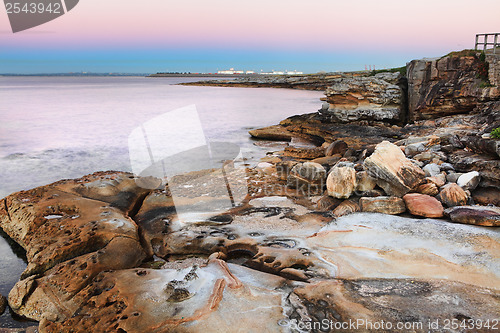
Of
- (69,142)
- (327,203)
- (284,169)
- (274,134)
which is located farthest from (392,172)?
(69,142)

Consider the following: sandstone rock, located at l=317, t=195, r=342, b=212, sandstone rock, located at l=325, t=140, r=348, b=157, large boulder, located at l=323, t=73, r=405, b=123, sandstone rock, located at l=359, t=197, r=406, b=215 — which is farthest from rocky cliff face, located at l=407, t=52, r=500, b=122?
sandstone rock, located at l=317, t=195, r=342, b=212

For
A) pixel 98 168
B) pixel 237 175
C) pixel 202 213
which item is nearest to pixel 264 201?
pixel 202 213

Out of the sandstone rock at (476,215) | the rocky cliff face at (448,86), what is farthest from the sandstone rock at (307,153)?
the rocky cliff face at (448,86)

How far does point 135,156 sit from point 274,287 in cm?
1033

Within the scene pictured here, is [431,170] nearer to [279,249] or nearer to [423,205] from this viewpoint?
[423,205]

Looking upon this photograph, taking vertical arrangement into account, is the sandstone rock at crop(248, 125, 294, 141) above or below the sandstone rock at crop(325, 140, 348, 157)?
below

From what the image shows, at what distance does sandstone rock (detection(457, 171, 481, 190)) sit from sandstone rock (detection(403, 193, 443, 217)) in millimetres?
978

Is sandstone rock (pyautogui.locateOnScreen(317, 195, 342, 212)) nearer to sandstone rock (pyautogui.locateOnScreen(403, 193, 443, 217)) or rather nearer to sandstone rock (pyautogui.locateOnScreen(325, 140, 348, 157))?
sandstone rock (pyautogui.locateOnScreen(403, 193, 443, 217))

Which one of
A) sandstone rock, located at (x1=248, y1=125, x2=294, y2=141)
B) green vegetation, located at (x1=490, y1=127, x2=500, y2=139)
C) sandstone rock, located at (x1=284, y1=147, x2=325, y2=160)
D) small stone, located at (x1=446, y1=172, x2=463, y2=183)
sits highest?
green vegetation, located at (x1=490, y1=127, x2=500, y2=139)

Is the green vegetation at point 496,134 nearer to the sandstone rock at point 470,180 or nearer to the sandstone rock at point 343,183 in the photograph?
the sandstone rock at point 470,180

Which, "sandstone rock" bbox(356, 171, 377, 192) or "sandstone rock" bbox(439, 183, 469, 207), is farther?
"sandstone rock" bbox(356, 171, 377, 192)

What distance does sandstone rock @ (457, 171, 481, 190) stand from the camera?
643cm

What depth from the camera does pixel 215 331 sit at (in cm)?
311

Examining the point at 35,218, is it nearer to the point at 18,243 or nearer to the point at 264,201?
the point at 18,243
